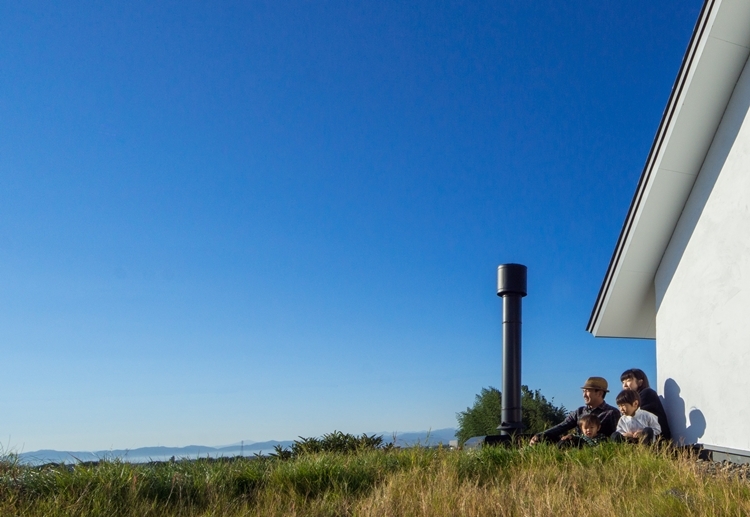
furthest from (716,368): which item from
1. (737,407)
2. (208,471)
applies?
(208,471)

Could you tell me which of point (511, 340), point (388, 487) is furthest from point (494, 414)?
point (388, 487)

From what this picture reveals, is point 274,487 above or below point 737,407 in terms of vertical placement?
below

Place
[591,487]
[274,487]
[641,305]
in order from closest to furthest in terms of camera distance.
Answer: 1. [591,487]
2. [274,487]
3. [641,305]

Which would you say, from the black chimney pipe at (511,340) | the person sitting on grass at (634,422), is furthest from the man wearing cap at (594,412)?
the black chimney pipe at (511,340)

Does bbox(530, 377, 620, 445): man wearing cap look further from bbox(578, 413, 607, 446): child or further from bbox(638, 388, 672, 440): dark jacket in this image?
bbox(638, 388, 672, 440): dark jacket

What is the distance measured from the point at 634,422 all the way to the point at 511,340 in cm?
286

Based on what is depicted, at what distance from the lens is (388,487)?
5836mm

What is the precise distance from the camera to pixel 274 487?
20.5 ft

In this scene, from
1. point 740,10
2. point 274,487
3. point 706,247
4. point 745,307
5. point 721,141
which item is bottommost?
point 274,487

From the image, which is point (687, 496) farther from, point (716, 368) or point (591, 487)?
point (716, 368)

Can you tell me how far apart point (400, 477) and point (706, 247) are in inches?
179

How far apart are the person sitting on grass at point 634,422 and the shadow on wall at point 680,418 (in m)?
0.29

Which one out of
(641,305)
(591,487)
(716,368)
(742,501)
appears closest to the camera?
(742,501)

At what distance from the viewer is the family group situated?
8.20 meters
